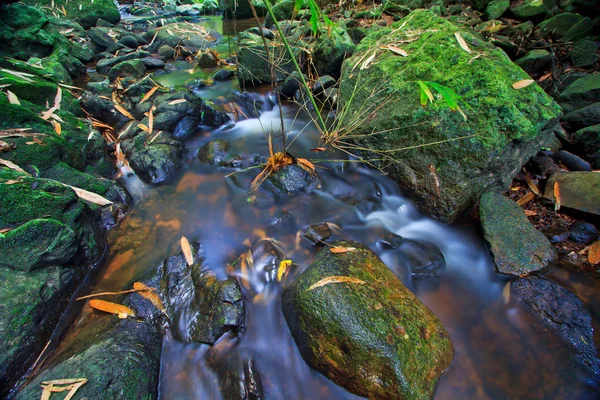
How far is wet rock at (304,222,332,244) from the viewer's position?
9.67 feet

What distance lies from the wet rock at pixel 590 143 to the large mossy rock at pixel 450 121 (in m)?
0.63

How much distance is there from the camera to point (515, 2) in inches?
230

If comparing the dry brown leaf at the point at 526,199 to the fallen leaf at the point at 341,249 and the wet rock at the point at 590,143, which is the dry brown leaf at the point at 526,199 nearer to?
the wet rock at the point at 590,143

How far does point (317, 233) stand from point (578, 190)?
8.96ft

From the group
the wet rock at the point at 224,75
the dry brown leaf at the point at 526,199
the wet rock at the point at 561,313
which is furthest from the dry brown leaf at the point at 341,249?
the wet rock at the point at 224,75

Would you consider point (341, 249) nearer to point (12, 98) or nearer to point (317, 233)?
point (317, 233)

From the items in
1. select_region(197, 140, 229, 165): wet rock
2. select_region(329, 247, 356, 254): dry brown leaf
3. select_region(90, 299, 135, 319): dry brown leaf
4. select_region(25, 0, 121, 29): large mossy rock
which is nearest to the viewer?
select_region(90, 299, 135, 319): dry brown leaf

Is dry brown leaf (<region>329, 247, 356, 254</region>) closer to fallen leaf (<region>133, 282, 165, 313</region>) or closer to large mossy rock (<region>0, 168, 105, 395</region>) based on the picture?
fallen leaf (<region>133, 282, 165, 313</region>)

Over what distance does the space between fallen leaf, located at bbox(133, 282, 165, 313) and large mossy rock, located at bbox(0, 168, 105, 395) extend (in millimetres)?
538

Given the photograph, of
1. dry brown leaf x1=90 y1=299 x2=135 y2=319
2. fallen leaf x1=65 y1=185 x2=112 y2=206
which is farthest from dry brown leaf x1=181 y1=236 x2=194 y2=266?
fallen leaf x1=65 y1=185 x2=112 y2=206

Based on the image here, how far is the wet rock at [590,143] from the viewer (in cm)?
333

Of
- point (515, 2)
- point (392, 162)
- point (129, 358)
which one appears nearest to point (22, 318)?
point (129, 358)

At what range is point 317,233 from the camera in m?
2.96

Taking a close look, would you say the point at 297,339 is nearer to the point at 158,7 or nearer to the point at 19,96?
the point at 19,96
